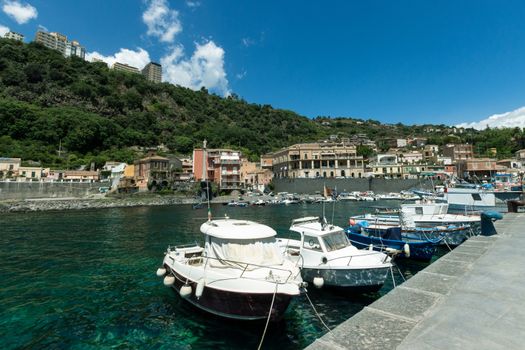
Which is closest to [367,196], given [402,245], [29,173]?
[402,245]

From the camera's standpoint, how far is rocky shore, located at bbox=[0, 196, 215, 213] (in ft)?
150

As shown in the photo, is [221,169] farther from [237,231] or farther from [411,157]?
[237,231]

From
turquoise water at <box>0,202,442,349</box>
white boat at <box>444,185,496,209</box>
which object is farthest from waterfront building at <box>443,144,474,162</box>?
turquoise water at <box>0,202,442,349</box>

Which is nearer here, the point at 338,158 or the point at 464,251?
the point at 464,251

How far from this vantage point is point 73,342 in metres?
6.93

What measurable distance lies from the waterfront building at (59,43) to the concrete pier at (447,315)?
196 m

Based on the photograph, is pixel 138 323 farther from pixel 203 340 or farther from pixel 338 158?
pixel 338 158

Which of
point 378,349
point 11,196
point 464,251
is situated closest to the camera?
point 378,349

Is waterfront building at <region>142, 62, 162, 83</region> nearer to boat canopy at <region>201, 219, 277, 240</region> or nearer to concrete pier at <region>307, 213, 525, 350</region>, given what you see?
boat canopy at <region>201, 219, 277, 240</region>

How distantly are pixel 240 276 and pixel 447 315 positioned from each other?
4.69 meters

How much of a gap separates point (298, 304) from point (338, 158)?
79633mm

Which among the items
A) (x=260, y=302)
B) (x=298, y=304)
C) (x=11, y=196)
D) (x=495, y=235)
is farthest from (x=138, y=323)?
(x=11, y=196)

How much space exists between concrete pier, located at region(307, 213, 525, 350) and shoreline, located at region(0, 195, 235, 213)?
187ft

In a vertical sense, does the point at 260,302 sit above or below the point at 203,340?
→ above
